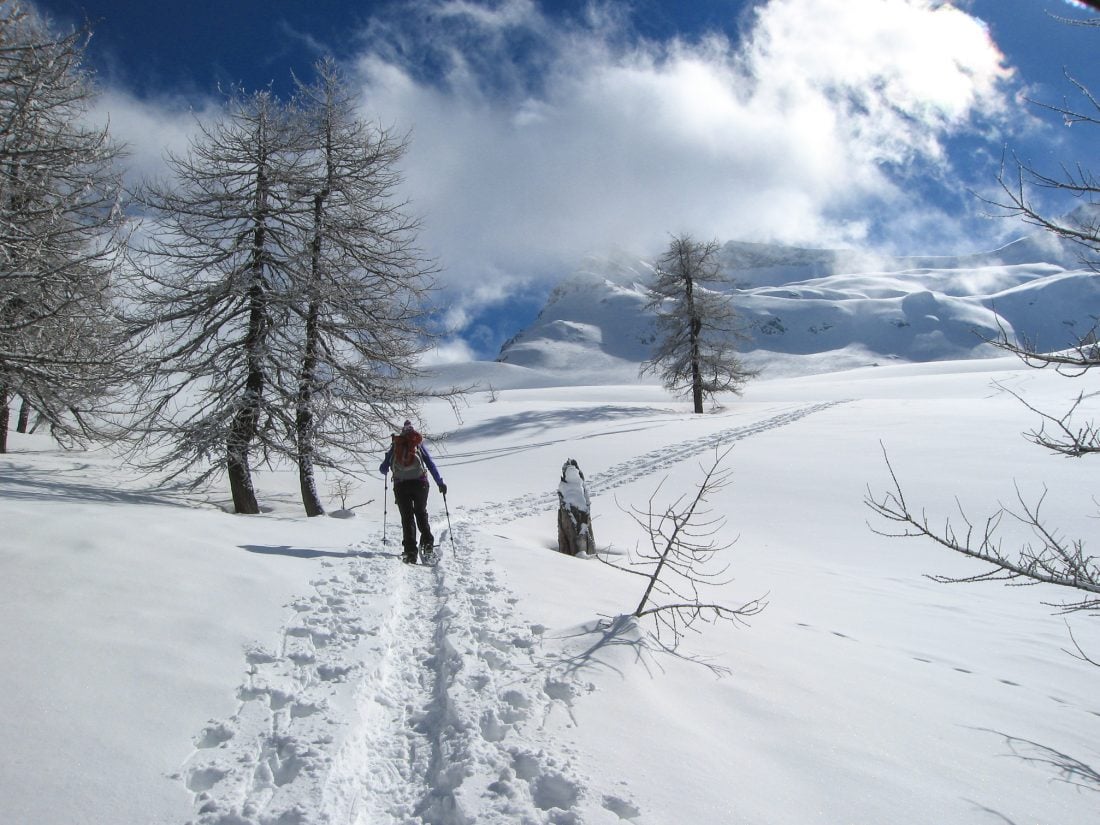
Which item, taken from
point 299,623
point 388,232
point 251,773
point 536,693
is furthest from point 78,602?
point 388,232

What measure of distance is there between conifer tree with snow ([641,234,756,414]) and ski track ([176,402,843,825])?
2359 centimetres

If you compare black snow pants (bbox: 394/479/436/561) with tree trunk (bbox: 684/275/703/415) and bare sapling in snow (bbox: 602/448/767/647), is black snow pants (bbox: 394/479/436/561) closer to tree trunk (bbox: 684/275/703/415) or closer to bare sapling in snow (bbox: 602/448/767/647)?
bare sapling in snow (bbox: 602/448/767/647)

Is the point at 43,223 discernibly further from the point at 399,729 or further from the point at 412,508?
the point at 399,729

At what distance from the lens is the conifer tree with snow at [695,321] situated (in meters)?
27.0

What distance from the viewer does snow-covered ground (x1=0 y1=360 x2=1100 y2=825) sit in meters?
2.45

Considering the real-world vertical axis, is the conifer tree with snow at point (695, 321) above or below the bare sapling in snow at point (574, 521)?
above

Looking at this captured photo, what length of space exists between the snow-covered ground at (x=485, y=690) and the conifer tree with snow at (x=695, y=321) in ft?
65.0

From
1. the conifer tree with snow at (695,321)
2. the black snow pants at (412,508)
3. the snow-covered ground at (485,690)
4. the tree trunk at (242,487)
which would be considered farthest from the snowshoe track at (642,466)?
the conifer tree with snow at (695,321)

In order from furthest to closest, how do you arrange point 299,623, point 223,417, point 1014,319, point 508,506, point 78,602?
point 1014,319 → point 508,506 → point 223,417 → point 299,623 → point 78,602

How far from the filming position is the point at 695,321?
89.1ft

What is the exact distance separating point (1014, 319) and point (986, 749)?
19587 cm

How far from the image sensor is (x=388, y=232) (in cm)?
1098

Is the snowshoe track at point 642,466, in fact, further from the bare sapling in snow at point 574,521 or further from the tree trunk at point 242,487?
the tree trunk at point 242,487

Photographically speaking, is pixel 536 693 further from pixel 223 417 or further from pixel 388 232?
pixel 388 232
